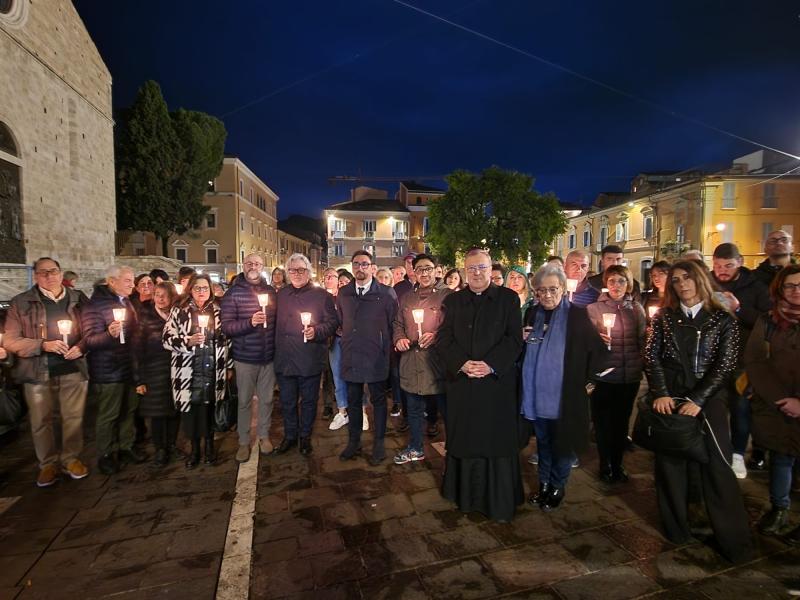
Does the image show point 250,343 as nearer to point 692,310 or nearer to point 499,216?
point 692,310

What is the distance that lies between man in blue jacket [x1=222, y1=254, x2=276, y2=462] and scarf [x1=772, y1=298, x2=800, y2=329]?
466 cm

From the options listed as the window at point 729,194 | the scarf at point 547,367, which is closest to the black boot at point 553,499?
the scarf at point 547,367

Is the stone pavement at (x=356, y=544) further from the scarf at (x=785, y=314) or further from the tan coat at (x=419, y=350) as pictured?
the scarf at (x=785, y=314)

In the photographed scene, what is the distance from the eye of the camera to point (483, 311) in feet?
11.6

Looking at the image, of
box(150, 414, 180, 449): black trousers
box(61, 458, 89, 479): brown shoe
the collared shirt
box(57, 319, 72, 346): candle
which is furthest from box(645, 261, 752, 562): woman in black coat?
the collared shirt

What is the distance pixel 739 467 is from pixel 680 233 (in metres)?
34.9

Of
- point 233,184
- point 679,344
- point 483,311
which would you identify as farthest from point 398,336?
point 233,184

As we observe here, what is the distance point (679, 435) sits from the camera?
2938 mm

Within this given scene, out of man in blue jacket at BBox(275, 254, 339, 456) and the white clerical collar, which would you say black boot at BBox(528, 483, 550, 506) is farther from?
man in blue jacket at BBox(275, 254, 339, 456)

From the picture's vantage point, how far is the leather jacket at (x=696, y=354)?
9.70 ft

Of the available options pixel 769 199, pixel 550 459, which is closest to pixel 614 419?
pixel 550 459

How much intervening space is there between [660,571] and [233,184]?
151ft

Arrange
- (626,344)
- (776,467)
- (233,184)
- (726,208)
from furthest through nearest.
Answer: (233,184) → (726,208) → (626,344) → (776,467)

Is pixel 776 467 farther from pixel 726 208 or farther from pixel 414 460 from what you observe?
pixel 726 208
